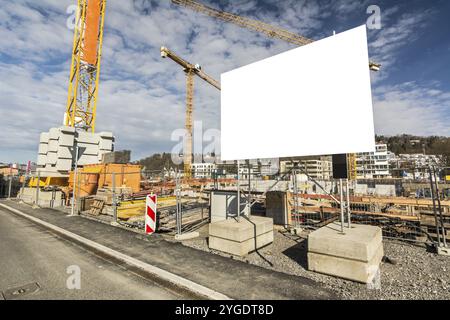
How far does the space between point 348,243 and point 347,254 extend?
212mm

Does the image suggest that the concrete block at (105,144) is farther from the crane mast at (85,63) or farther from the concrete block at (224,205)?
the concrete block at (224,205)

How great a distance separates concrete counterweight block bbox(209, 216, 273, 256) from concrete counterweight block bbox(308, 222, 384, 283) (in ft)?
5.63

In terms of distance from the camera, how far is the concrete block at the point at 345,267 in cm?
411

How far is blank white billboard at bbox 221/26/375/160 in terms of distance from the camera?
462 centimetres

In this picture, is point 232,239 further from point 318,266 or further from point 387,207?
point 387,207

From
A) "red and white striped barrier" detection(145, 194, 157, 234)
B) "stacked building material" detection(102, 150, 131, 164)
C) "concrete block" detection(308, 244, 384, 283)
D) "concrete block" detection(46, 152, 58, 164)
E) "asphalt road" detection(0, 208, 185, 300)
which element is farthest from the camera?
"concrete block" detection(46, 152, 58, 164)

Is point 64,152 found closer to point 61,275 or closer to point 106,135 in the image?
point 106,135

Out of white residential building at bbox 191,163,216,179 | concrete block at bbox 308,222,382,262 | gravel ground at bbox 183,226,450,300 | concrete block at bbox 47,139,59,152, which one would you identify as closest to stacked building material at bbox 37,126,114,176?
concrete block at bbox 47,139,59,152

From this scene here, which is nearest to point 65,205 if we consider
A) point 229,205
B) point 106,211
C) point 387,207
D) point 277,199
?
point 106,211

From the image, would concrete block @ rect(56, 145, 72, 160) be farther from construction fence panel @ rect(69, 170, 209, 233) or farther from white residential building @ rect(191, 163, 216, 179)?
white residential building @ rect(191, 163, 216, 179)

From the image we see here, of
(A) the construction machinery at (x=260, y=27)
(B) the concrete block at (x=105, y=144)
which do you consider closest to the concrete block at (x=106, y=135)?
(B) the concrete block at (x=105, y=144)

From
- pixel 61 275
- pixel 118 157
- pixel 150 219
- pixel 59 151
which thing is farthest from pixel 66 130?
pixel 61 275

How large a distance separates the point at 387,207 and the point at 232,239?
34.4ft

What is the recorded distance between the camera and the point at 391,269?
4.82 m
